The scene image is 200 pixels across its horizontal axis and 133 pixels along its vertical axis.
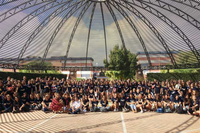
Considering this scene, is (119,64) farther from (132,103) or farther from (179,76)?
(132,103)

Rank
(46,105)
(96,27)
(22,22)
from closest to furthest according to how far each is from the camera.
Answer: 1. (46,105)
2. (22,22)
3. (96,27)

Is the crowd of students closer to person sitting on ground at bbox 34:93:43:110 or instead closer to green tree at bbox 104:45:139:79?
person sitting on ground at bbox 34:93:43:110

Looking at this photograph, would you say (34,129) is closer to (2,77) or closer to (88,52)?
(2,77)

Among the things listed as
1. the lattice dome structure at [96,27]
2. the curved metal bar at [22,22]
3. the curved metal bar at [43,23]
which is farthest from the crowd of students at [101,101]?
the curved metal bar at [43,23]

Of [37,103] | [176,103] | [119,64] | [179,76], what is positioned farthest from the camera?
[119,64]

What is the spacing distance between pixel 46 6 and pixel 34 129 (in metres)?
15.3

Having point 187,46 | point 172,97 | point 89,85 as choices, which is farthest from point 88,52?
point 172,97

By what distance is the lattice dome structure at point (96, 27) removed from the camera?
17234mm

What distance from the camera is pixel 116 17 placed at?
22.2 m

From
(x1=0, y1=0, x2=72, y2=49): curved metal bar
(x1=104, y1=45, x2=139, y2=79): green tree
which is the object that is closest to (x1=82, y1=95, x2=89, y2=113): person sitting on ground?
(x1=0, y1=0, x2=72, y2=49): curved metal bar

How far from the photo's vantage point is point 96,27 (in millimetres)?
24391

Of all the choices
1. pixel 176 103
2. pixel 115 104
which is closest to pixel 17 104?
pixel 115 104

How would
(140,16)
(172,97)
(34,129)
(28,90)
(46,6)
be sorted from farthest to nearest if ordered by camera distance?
(140,16), (46,6), (28,90), (172,97), (34,129)

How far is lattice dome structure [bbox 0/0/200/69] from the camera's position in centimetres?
1723
